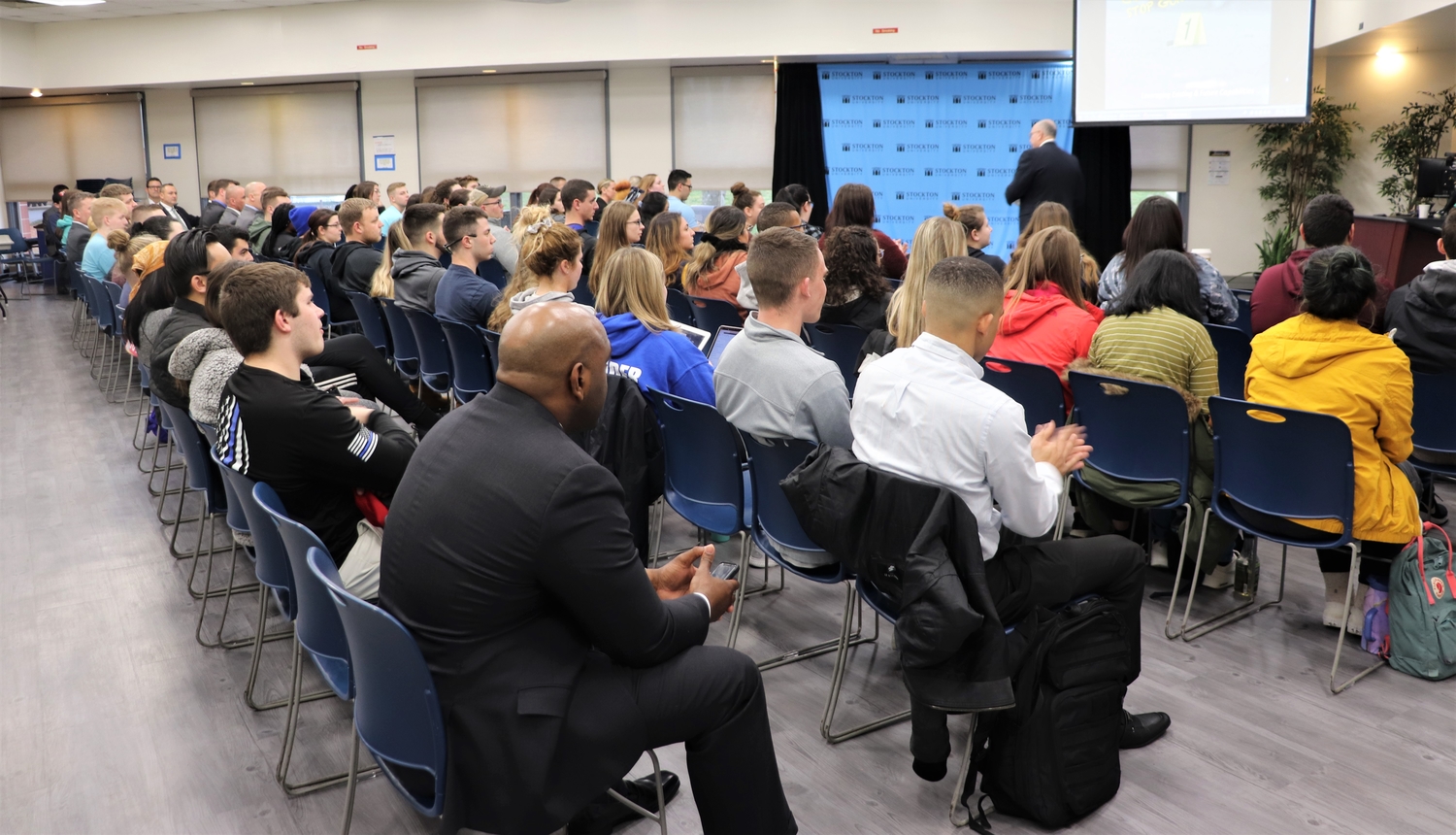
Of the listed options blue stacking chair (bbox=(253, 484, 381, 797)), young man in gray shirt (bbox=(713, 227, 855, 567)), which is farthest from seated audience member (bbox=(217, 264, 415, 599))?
young man in gray shirt (bbox=(713, 227, 855, 567))

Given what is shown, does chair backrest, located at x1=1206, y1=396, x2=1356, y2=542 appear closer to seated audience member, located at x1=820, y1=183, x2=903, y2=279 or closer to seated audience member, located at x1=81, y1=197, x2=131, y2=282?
seated audience member, located at x1=820, y1=183, x2=903, y2=279

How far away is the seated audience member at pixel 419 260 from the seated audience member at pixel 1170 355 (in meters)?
3.46

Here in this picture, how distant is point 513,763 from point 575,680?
7.0 inches

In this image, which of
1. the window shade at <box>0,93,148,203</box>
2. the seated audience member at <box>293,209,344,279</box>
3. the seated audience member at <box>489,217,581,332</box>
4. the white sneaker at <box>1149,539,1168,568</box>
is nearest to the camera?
the seated audience member at <box>489,217,581,332</box>

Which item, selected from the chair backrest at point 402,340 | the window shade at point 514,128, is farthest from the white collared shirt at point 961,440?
the window shade at point 514,128

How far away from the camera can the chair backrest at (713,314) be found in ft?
18.2

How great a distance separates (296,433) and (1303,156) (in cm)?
1164

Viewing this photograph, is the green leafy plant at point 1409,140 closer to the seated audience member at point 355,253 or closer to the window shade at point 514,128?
the window shade at point 514,128

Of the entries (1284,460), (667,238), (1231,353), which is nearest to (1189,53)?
(1231,353)

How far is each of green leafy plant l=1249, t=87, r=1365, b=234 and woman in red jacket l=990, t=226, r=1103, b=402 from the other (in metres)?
8.32

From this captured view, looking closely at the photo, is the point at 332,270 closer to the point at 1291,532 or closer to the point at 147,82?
the point at 1291,532

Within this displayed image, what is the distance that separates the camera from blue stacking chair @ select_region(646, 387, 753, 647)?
315 cm

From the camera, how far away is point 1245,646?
132 inches

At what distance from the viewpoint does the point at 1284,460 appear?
309 centimetres
